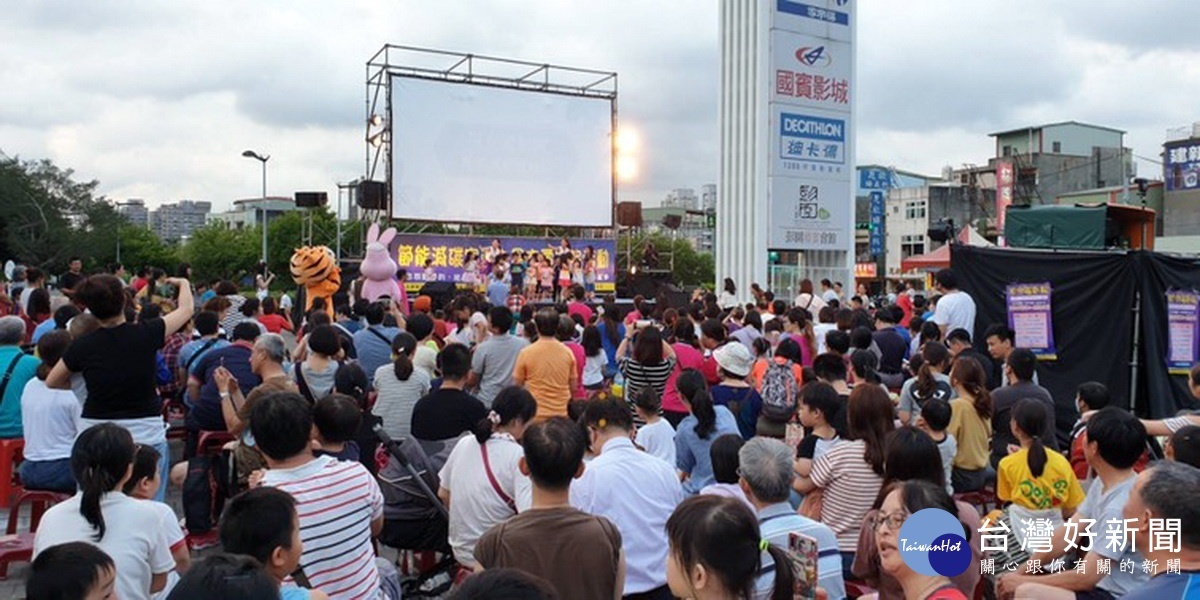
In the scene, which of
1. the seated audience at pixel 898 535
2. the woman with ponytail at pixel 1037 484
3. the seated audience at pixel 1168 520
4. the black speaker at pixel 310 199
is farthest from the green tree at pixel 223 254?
the seated audience at pixel 1168 520

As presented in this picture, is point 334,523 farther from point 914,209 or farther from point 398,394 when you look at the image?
point 914,209

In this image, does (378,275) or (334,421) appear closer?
(334,421)

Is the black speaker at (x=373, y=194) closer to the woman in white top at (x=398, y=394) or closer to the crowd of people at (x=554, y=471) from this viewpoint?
the crowd of people at (x=554, y=471)

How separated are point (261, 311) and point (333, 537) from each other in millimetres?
5630

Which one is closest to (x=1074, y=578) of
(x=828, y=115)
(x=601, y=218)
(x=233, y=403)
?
(x=233, y=403)

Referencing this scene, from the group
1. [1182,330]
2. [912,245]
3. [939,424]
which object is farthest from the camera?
[912,245]

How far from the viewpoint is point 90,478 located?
283 cm

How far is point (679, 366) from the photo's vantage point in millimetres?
6016

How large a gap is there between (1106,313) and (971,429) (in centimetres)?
402

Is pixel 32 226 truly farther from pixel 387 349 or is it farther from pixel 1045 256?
pixel 1045 256

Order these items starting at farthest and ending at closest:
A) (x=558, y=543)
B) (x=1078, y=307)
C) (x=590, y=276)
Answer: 1. (x=590, y=276)
2. (x=1078, y=307)
3. (x=558, y=543)

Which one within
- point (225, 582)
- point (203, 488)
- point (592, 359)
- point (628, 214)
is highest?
point (628, 214)

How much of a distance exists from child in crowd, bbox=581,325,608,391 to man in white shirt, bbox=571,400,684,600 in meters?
3.55

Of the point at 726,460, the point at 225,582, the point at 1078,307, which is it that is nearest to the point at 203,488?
the point at 726,460
